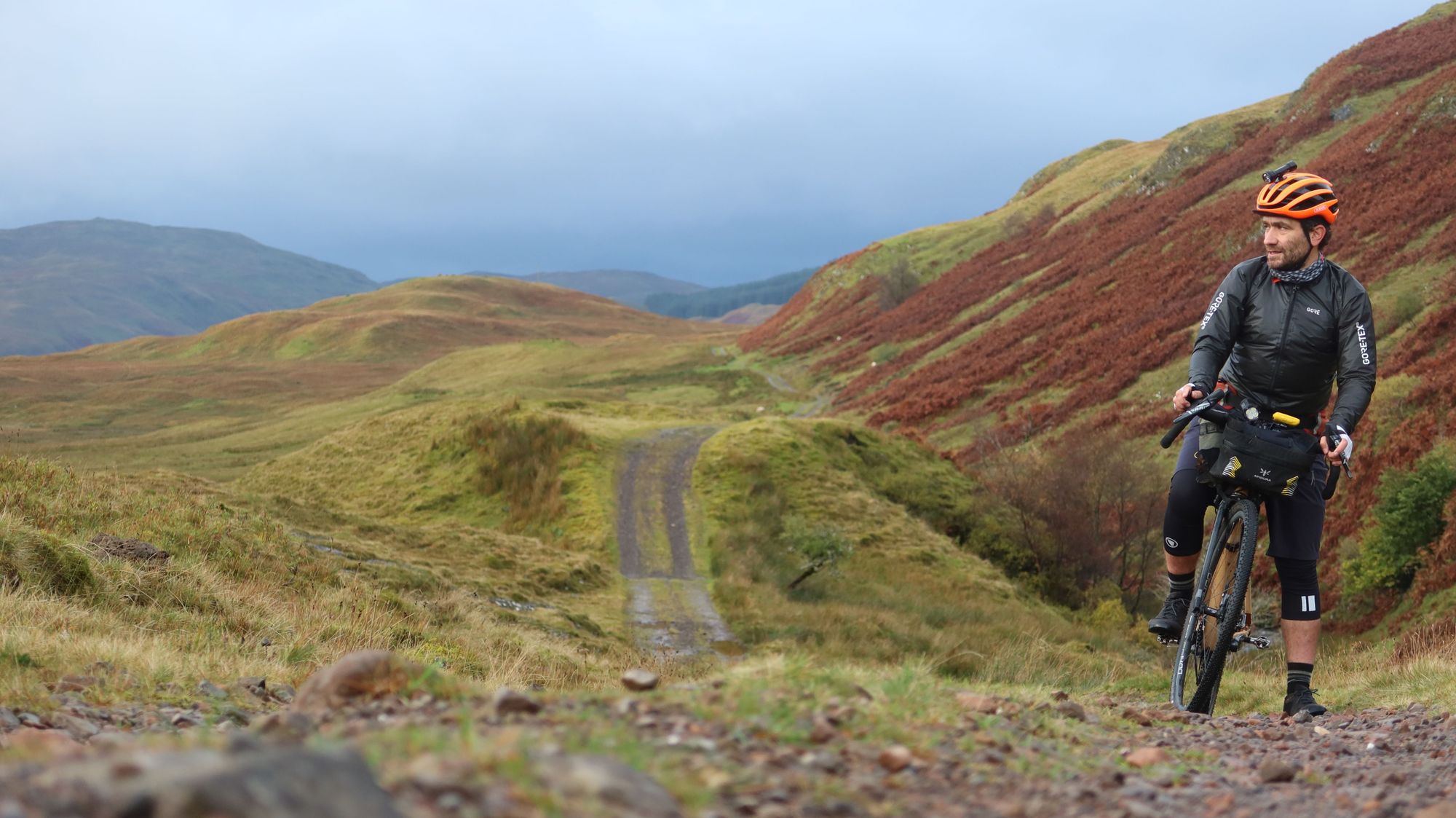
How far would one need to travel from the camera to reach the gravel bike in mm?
6727

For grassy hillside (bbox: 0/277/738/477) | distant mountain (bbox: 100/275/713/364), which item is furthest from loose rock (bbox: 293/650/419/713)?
distant mountain (bbox: 100/275/713/364)

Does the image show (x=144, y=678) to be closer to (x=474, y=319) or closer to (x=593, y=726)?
(x=593, y=726)

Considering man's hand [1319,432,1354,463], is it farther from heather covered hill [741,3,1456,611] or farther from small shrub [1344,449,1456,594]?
small shrub [1344,449,1456,594]

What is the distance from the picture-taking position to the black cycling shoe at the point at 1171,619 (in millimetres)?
7238

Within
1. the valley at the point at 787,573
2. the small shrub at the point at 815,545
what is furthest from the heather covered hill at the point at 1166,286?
the small shrub at the point at 815,545

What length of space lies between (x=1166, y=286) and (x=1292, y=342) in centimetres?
4154

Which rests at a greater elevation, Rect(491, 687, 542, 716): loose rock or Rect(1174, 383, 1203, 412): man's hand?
Rect(1174, 383, 1203, 412): man's hand

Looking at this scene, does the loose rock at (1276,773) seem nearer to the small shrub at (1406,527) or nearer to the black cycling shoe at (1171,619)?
the black cycling shoe at (1171,619)

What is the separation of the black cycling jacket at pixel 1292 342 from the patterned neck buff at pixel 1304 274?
26 mm

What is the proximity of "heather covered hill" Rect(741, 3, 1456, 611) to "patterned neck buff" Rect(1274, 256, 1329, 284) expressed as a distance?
14.3 meters

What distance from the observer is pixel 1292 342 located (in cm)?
661

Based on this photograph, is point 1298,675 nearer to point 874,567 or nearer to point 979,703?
point 979,703

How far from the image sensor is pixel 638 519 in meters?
23.1

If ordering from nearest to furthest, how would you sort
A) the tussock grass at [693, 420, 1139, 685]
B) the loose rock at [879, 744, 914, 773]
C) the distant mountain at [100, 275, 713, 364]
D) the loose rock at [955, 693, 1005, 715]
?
the loose rock at [879, 744, 914, 773] < the loose rock at [955, 693, 1005, 715] < the tussock grass at [693, 420, 1139, 685] < the distant mountain at [100, 275, 713, 364]
